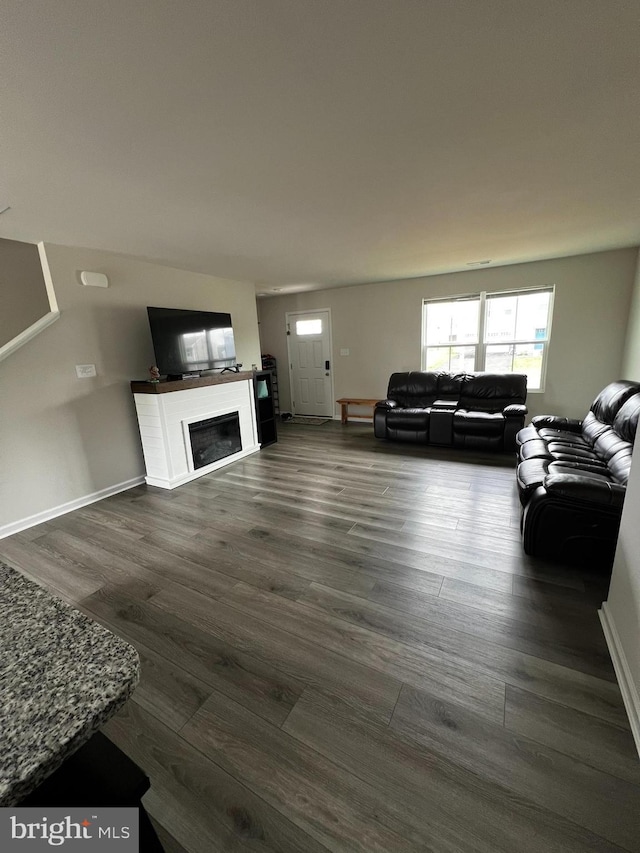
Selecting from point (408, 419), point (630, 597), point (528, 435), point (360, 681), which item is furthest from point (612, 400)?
point (360, 681)

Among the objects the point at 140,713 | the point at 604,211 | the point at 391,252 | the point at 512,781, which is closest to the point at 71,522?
the point at 140,713

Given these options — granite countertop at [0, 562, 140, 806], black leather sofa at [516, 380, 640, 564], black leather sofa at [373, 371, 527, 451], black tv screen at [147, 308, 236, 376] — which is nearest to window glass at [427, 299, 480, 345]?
black leather sofa at [373, 371, 527, 451]

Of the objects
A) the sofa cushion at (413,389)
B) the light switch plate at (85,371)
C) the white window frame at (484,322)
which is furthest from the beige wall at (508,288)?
the light switch plate at (85,371)

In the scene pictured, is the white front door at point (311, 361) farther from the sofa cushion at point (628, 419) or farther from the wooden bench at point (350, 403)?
the sofa cushion at point (628, 419)

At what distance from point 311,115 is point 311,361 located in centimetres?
523

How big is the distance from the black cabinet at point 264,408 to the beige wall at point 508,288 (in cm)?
184

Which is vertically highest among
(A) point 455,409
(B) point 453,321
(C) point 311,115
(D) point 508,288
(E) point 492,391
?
(C) point 311,115

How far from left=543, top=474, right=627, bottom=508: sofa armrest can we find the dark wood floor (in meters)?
0.48

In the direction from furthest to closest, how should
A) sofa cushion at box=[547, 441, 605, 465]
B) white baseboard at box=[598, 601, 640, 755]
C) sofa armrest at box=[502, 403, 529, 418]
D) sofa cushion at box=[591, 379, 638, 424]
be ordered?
sofa armrest at box=[502, 403, 529, 418], sofa cushion at box=[591, 379, 638, 424], sofa cushion at box=[547, 441, 605, 465], white baseboard at box=[598, 601, 640, 755]

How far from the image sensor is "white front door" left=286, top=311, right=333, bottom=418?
6.58m

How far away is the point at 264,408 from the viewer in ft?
17.0

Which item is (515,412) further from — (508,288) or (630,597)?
(630,597)

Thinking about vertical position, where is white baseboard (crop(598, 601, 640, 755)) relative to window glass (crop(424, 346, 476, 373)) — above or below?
below

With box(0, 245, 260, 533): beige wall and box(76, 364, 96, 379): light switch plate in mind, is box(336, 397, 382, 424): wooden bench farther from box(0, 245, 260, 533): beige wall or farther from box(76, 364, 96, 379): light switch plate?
box(76, 364, 96, 379): light switch plate
